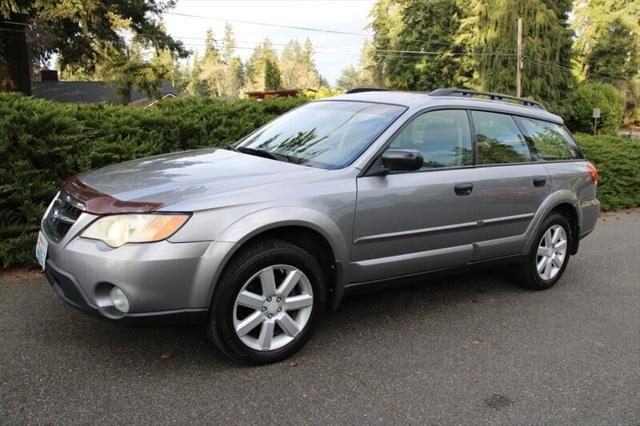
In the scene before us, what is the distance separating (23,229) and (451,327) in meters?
3.79

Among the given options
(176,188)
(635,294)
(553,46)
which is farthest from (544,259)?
(553,46)

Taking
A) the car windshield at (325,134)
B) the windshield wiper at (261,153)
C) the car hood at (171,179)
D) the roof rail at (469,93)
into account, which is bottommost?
the car hood at (171,179)

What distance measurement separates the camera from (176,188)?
3.22 meters

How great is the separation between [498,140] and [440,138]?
72 centimetres

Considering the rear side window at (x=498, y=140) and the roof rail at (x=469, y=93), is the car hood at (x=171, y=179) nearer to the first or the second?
the roof rail at (x=469, y=93)

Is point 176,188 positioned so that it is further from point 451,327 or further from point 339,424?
point 451,327

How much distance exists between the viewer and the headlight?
2.96 metres

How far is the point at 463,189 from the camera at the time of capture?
4184 mm

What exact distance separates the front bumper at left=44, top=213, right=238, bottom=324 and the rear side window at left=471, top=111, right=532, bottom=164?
8.02ft

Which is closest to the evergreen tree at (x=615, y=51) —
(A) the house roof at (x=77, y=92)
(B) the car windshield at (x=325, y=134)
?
(A) the house roof at (x=77, y=92)

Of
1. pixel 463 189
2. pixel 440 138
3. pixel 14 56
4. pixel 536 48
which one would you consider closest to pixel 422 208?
pixel 463 189

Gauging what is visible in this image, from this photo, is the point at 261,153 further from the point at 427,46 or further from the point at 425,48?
the point at 425,48

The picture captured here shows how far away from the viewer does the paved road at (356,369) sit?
291 cm

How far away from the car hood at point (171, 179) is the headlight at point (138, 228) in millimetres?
55
